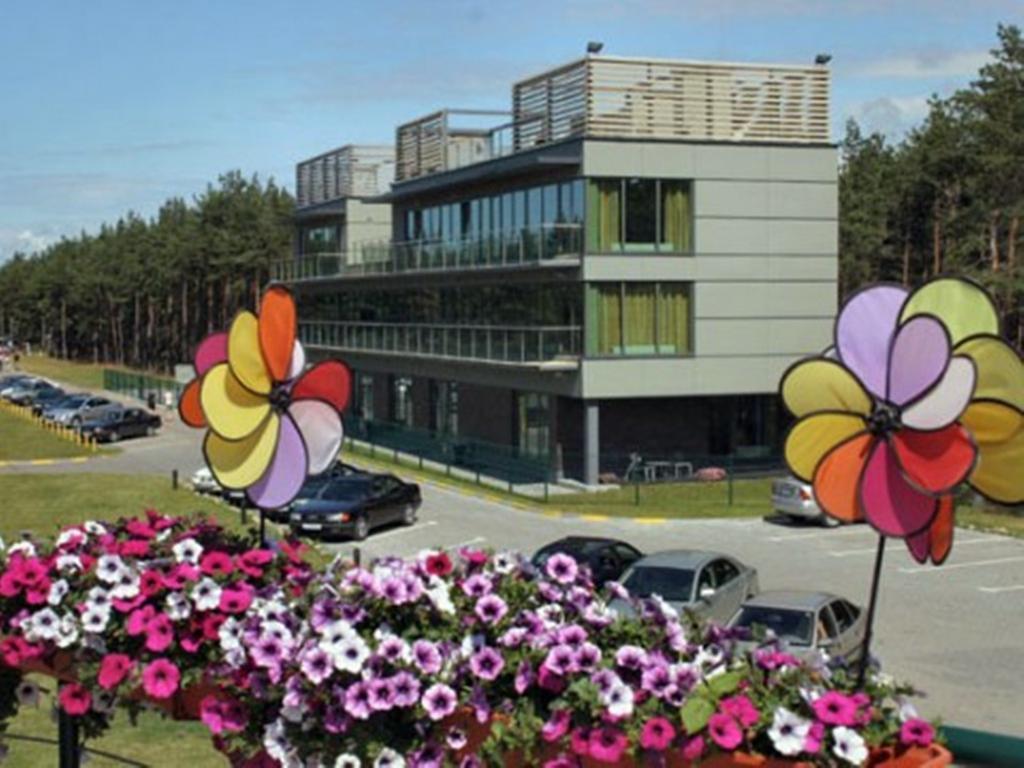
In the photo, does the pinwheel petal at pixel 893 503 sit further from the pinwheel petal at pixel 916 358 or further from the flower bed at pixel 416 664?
the flower bed at pixel 416 664

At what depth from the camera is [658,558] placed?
19938mm

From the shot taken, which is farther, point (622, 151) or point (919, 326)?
point (622, 151)

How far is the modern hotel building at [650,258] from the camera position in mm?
41188

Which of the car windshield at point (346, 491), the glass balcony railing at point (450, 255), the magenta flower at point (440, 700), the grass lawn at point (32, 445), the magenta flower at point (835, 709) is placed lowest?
the grass lawn at point (32, 445)

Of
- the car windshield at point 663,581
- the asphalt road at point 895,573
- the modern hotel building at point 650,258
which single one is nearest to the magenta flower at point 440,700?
the asphalt road at point 895,573

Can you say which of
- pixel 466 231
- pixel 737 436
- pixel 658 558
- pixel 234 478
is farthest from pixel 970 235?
pixel 234 478

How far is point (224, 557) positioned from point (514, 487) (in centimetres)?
3546

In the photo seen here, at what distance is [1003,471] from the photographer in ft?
15.8

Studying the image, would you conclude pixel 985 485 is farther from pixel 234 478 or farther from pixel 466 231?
pixel 466 231

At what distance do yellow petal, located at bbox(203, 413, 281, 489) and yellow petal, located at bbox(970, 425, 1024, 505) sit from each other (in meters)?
3.38

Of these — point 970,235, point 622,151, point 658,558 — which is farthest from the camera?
point 970,235

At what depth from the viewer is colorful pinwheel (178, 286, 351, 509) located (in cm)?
648

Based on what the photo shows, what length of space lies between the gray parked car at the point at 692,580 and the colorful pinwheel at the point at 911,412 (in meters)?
13.5

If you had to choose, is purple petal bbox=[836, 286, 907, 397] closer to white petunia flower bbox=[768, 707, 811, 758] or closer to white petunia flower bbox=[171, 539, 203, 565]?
white petunia flower bbox=[768, 707, 811, 758]
